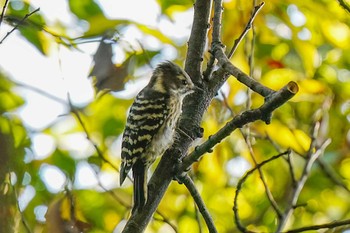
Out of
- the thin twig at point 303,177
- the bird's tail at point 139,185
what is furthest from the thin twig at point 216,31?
the thin twig at point 303,177

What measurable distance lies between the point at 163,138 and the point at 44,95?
0.77m

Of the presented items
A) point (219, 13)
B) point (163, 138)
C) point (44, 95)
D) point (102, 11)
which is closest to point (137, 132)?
point (163, 138)

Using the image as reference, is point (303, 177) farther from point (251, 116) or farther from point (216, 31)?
point (251, 116)

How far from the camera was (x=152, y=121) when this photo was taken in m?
4.97

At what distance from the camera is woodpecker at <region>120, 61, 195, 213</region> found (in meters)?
4.67

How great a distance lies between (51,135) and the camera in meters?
5.35

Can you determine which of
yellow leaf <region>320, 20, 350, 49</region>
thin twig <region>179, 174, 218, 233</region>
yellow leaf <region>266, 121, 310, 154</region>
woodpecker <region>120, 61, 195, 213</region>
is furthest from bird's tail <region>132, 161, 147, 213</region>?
yellow leaf <region>320, 20, 350, 49</region>

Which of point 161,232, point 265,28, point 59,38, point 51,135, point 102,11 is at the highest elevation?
point 265,28

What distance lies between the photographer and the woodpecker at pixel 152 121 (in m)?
4.67

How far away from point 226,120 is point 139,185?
112 cm

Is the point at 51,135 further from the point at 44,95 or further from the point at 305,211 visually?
the point at 305,211

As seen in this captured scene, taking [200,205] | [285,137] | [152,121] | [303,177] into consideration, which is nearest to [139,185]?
[200,205]

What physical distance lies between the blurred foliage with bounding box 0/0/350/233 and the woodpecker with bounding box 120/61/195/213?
154 mm

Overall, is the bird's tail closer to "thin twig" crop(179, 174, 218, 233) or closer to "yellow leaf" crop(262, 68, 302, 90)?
"thin twig" crop(179, 174, 218, 233)
